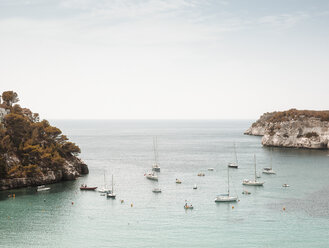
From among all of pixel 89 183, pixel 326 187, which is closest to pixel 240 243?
pixel 326 187

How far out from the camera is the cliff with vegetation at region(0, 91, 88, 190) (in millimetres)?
94438

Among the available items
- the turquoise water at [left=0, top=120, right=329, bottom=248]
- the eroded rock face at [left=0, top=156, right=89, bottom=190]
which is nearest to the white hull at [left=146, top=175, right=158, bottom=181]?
the turquoise water at [left=0, top=120, right=329, bottom=248]

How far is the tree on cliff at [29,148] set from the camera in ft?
314

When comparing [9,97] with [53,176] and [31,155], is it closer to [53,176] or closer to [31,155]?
[31,155]

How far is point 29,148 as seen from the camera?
100188 millimetres

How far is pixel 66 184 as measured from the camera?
10012 cm

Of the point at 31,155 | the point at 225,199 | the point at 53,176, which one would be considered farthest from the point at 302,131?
the point at 31,155

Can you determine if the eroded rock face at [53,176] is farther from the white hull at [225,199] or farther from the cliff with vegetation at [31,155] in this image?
the white hull at [225,199]

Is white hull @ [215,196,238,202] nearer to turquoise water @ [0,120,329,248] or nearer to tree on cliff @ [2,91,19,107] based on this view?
→ turquoise water @ [0,120,329,248]

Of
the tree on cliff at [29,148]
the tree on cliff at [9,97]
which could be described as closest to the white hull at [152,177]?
the tree on cliff at [29,148]

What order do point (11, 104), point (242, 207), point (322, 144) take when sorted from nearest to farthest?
1. point (242, 207)
2. point (11, 104)
3. point (322, 144)

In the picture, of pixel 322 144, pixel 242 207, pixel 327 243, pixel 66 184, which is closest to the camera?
pixel 327 243

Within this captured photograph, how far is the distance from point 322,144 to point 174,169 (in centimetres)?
8824

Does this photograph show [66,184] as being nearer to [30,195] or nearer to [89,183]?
[89,183]
